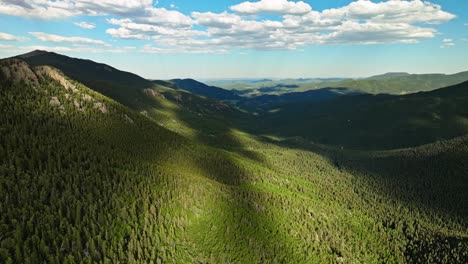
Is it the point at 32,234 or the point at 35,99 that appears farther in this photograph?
the point at 35,99

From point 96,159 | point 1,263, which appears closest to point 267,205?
point 96,159

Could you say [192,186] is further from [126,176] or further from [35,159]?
[35,159]

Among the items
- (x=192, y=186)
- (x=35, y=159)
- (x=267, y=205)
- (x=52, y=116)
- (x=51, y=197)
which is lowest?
(x=267, y=205)

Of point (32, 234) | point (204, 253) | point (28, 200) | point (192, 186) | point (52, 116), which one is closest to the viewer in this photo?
→ point (32, 234)

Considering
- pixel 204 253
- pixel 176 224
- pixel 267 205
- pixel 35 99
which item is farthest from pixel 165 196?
pixel 35 99

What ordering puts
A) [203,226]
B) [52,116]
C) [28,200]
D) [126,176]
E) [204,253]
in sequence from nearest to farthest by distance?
[28,200] → [204,253] → [203,226] → [126,176] → [52,116]

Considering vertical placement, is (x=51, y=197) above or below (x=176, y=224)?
above

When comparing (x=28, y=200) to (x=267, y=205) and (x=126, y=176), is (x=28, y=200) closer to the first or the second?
(x=126, y=176)

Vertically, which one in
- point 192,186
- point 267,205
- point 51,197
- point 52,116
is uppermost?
point 52,116

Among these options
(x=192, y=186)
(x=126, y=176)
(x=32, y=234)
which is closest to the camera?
(x=32, y=234)
